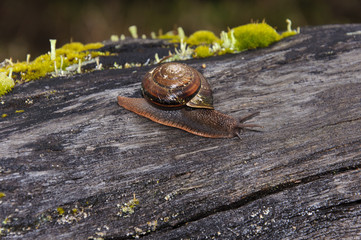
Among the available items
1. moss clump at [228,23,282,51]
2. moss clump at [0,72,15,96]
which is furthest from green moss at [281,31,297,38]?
moss clump at [0,72,15,96]

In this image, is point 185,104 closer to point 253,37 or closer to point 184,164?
point 184,164

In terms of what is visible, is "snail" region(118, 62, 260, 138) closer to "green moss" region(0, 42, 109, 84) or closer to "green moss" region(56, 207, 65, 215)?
"green moss" region(56, 207, 65, 215)

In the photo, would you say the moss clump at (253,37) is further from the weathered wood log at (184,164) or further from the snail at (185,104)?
the snail at (185,104)

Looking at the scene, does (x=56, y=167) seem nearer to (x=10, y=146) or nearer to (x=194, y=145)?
(x=10, y=146)

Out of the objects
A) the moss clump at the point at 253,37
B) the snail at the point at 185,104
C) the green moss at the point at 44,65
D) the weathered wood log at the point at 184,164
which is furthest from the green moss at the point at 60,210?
the moss clump at the point at 253,37

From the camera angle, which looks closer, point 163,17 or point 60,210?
point 60,210

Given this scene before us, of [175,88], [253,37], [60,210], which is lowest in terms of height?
[60,210]

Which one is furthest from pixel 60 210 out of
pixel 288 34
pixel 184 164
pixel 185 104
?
pixel 288 34
